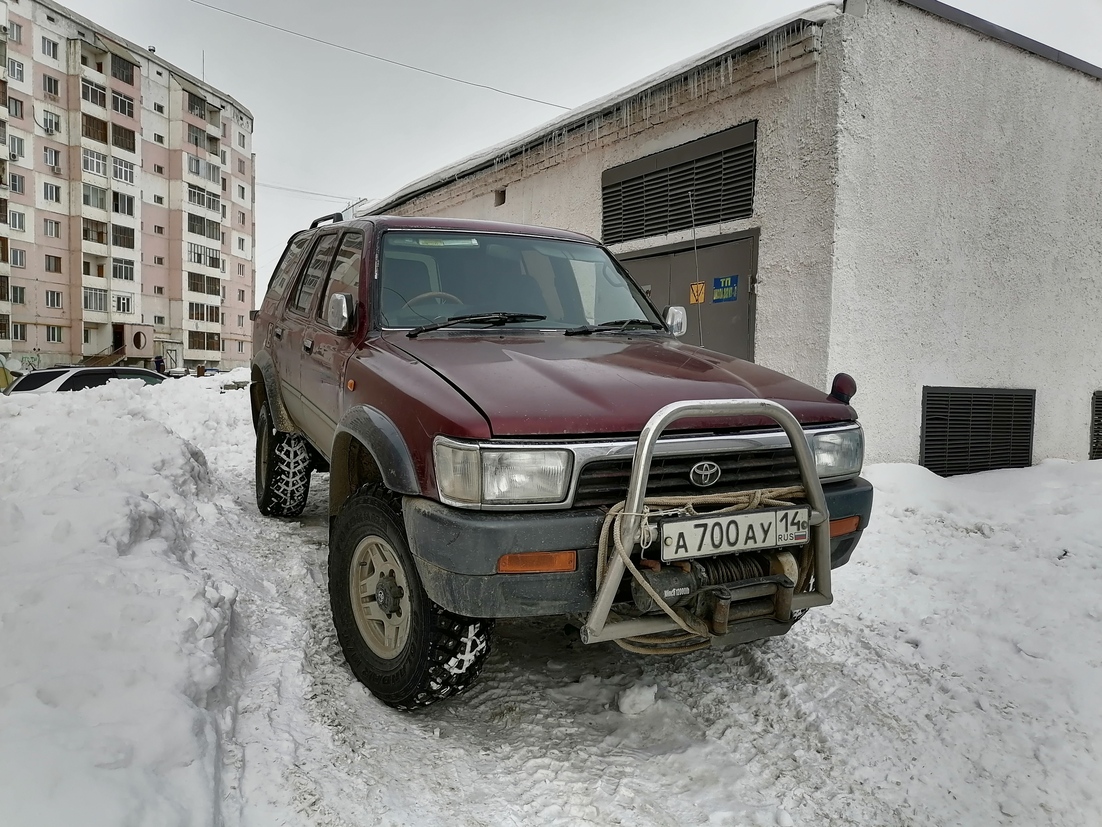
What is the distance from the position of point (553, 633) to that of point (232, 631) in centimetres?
148

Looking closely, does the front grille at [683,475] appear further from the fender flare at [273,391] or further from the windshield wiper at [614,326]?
the fender flare at [273,391]

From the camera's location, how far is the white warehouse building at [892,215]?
6070 mm

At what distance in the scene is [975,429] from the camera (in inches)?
279

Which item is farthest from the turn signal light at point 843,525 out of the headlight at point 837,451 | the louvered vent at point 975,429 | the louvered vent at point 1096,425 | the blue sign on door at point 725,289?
the louvered vent at point 1096,425

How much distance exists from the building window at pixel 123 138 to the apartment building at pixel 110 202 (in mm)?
94

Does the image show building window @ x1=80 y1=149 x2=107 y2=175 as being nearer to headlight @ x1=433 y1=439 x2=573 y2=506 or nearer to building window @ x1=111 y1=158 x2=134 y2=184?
building window @ x1=111 y1=158 x2=134 y2=184

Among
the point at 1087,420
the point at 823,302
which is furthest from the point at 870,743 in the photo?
the point at 1087,420

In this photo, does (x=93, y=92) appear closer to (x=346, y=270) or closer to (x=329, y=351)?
(x=346, y=270)

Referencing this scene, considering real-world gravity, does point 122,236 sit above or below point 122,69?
below

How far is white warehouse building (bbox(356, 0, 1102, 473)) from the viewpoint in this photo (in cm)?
607

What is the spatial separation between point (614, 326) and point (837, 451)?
1234mm

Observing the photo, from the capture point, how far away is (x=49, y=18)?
4022 cm

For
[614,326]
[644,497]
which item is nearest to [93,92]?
[614,326]

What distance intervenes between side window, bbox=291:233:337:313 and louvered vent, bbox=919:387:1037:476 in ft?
18.0
